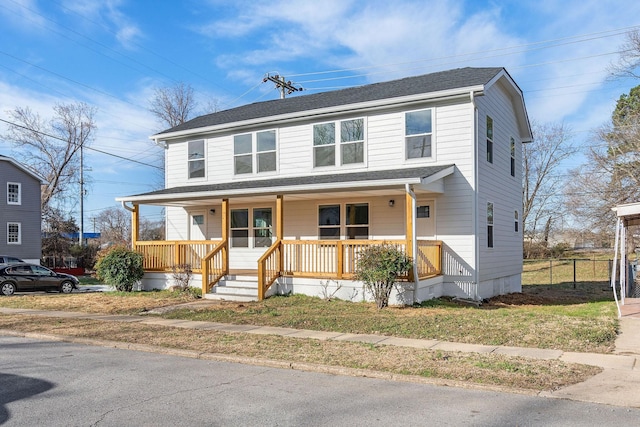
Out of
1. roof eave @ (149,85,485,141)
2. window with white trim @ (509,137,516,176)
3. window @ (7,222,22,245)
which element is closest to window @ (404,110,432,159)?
roof eave @ (149,85,485,141)

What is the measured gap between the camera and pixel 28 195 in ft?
117

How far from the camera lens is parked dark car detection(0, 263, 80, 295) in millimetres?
20186

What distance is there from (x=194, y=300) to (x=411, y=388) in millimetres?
9834

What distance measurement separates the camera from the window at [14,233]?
3422 cm

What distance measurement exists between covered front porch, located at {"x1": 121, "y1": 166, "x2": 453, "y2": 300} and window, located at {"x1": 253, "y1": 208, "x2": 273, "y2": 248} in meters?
0.04

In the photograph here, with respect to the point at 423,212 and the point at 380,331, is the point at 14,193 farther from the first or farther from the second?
the point at 380,331

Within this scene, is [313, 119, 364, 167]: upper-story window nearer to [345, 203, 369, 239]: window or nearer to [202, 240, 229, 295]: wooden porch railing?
[345, 203, 369, 239]: window

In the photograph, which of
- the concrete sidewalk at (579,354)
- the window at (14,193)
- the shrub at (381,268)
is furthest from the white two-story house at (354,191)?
the window at (14,193)

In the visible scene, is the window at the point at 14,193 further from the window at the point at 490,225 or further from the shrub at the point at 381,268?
the window at the point at 490,225

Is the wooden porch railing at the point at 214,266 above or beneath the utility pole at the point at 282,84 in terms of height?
beneath

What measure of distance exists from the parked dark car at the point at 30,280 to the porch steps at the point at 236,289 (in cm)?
1029

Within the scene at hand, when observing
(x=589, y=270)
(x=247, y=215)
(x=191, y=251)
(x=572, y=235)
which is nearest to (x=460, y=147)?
(x=247, y=215)

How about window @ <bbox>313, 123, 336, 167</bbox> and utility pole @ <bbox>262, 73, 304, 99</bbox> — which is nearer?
window @ <bbox>313, 123, 336, 167</bbox>

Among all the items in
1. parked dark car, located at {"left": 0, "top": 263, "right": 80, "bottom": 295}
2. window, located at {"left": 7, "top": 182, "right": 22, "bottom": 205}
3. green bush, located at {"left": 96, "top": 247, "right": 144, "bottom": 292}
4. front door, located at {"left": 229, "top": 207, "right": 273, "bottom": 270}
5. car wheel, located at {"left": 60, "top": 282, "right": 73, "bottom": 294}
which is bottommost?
car wheel, located at {"left": 60, "top": 282, "right": 73, "bottom": 294}
